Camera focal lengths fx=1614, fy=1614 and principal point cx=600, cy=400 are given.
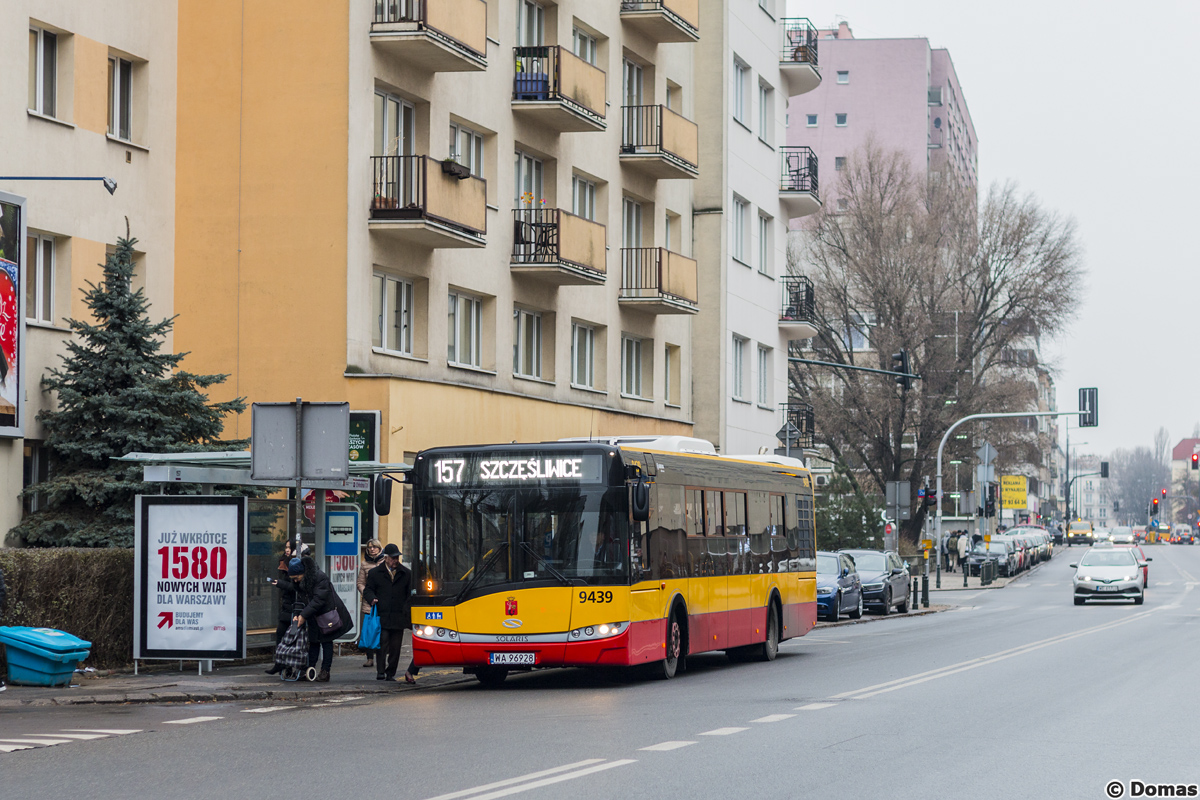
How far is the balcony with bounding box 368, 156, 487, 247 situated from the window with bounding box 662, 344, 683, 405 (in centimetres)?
1309

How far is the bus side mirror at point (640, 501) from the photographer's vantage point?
1781cm

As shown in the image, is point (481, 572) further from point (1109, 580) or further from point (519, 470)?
point (1109, 580)

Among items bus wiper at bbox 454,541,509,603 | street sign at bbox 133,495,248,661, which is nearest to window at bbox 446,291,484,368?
street sign at bbox 133,495,248,661

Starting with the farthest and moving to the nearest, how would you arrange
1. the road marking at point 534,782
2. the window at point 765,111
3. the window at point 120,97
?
the window at point 765,111, the window at point 120,97, the road marking at point 534,782

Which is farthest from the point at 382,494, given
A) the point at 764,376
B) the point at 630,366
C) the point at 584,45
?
the point at 764,376

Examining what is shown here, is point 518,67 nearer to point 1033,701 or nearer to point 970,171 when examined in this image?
point 1033,701

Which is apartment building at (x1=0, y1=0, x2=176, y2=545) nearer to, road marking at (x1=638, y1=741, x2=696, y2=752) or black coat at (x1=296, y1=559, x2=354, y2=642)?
black coat at (x1=296, y1=559, x2=354, y2=642)

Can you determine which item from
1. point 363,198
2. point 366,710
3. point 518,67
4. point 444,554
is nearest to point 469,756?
point 366,710

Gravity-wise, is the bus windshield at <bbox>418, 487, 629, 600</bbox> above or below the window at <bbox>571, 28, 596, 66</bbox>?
below

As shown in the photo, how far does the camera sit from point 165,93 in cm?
2672

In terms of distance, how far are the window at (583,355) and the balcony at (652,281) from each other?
1.36m

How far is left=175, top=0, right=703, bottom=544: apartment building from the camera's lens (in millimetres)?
26406

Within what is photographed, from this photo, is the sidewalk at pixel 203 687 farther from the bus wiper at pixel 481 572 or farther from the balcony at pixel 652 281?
the balcony at pixel 652 281

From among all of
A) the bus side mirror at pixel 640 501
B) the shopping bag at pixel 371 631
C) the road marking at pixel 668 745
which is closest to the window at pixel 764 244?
the shopping bag at pixel 371 631
